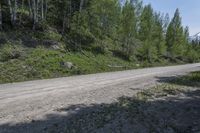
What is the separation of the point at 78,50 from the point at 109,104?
2302cm

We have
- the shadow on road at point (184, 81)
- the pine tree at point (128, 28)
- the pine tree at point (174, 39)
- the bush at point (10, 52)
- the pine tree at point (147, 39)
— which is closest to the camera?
the shadow on road at point (184, 81)

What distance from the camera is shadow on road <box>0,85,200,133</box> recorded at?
799 centimetres

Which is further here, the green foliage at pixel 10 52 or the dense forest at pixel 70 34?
the dense forest at pixel 70 34

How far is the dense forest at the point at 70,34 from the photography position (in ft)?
83.5

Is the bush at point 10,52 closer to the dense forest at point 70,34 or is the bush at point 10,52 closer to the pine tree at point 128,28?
the dense forest at point 70,34

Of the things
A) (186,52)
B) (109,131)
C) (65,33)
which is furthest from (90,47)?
(186,52)

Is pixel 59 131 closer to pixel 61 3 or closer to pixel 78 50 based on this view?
pixel 78 50

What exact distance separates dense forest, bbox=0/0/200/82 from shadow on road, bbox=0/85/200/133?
1097cm

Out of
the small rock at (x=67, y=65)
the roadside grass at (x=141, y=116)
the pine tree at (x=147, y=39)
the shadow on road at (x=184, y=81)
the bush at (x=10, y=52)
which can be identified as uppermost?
the pine tree at (x=147, y=39)

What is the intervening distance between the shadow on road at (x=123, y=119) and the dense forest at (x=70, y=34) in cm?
1097

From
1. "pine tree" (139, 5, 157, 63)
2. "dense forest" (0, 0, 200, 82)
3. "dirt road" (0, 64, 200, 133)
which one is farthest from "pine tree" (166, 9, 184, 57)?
"dirt road" (0, 64, 200, 133)

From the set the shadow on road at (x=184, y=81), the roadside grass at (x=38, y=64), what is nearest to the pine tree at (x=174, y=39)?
the roadside grass at (x=38, y=64)

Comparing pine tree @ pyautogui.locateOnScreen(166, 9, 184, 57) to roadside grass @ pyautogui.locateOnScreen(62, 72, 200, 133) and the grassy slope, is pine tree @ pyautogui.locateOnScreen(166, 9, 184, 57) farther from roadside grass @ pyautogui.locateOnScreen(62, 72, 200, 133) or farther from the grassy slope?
roadside grass @ pyautogui.locateOnScreen(62, 72, 200, 133)

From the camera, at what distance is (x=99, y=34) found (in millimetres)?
41875
